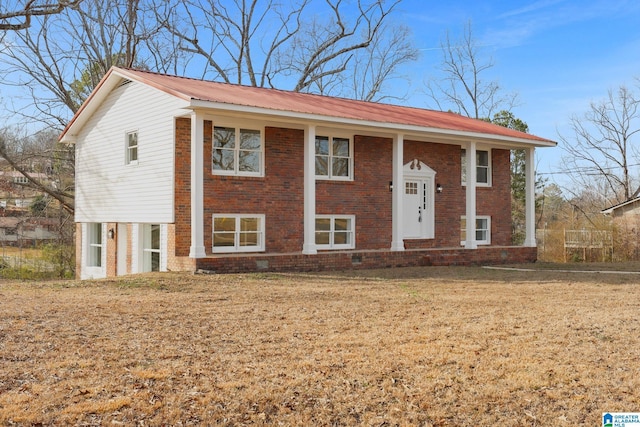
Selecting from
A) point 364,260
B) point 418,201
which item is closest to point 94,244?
point 364,260

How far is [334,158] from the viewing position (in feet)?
58.1

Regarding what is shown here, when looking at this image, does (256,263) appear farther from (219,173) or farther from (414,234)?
(414,234)

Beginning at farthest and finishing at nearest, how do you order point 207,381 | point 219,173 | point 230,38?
point 230,38
point 219,173
point 207,381

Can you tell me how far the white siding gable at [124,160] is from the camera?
15672mm

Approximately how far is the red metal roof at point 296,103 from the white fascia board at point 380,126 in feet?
0.25

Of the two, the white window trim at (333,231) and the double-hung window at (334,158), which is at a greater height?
the double-hung window at (334,158)

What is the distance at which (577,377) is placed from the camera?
552 centimetres

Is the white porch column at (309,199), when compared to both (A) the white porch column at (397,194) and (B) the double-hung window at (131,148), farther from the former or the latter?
(B) the double-hung window at (131,148)

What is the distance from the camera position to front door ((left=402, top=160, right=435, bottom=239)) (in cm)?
1905

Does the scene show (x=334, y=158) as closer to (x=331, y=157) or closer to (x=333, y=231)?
(x=331, y=157)

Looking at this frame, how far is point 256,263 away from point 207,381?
30.1 feet

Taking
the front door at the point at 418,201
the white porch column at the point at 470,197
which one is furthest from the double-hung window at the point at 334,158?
the white porch column at the point at 470,197

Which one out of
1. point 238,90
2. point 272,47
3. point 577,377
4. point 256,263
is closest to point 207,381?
point 577,377

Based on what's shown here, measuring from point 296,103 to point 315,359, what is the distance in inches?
450
